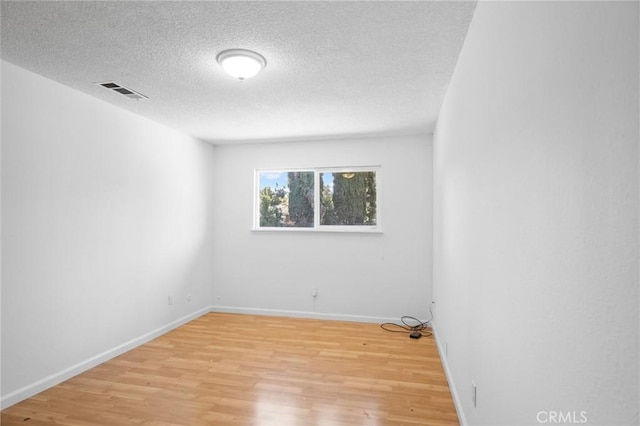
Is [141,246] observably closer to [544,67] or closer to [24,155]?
[24,155]

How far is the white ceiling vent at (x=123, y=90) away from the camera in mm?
2834

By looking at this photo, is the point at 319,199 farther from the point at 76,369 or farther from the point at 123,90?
the point at 76,369

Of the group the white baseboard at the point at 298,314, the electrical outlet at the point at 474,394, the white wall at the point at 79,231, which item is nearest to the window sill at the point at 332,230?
the white baseboard at the point at 298,314

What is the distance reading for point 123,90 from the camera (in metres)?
2.98

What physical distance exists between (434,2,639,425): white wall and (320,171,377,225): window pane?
2.86 meters

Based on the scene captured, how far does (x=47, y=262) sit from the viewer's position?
274cm

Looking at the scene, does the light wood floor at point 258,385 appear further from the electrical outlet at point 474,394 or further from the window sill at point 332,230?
the window sill at point 332,230

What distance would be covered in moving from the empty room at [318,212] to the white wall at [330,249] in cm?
3

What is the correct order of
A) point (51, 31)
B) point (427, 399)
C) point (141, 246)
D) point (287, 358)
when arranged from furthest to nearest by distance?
1. point (141, 246)
2. point (287, 358)
3. point (427, 399)
4. point (51, 31)

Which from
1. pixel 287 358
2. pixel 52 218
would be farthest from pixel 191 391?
pixel 52 218

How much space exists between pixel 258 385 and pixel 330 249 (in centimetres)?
224

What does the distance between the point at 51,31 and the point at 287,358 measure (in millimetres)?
3076

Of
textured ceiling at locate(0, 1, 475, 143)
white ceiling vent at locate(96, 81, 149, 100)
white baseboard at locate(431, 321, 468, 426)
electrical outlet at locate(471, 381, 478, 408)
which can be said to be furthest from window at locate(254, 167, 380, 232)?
electrical outlet at locate(471, 381, 478, 408)

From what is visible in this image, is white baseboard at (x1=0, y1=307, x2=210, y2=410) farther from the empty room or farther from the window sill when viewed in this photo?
the window sill
